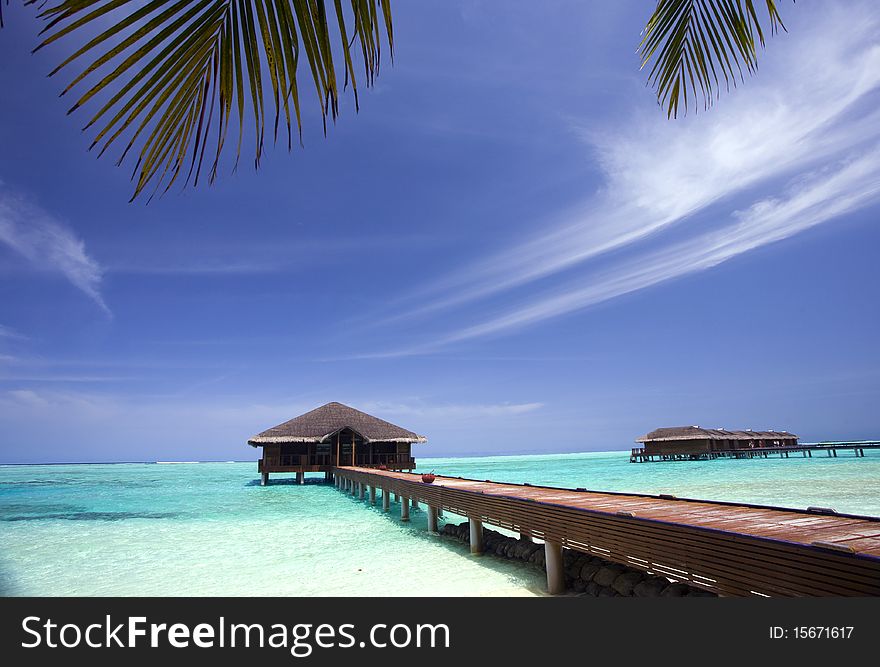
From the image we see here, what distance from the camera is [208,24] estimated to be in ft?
3.70

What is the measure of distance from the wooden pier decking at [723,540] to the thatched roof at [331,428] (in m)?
21.8

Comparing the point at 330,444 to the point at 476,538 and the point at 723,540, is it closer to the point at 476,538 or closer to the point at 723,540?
the point at 476,538

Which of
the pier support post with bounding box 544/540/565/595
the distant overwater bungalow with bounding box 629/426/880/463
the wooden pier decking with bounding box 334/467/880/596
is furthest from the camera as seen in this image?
the distant overwater bungalow with bounding box 629/426/880/463

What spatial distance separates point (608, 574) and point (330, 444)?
25.2 m

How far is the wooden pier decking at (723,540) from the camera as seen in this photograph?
3441 mm

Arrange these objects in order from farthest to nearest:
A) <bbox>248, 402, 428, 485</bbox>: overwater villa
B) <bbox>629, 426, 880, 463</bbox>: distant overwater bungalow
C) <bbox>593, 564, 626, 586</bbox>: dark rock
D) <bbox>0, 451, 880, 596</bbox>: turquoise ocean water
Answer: <bbox>629, 426, 880, 463</bbox>: distant overwater bungalow
<bbox>248, 402, 428, 485</bbox>: overwater villa
<bbox>0, 451, 880, 596</bbox>: turquoise ocean water
<bbox>593, 564, 626, 586</bbox>: dark rock

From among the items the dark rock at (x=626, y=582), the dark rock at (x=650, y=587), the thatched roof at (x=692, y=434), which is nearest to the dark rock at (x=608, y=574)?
the dark rock at (x=626, y=582)

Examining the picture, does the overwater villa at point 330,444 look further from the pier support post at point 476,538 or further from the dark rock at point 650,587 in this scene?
the dark rock at point 650,587

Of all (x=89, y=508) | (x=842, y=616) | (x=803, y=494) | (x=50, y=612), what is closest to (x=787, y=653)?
(x=842, y=616)

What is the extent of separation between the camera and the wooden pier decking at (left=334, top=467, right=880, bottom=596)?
3.44m

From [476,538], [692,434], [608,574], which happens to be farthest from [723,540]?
[692,434]

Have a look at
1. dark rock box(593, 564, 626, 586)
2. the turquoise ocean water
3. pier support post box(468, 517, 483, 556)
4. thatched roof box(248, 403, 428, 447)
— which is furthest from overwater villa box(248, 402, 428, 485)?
dark rock box(593, 564, 626, 586)

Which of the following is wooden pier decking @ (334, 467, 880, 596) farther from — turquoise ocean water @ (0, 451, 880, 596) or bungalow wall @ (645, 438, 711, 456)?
bungalow wall @ (645, 438, 711, 456)

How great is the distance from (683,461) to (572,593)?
2357 inches
